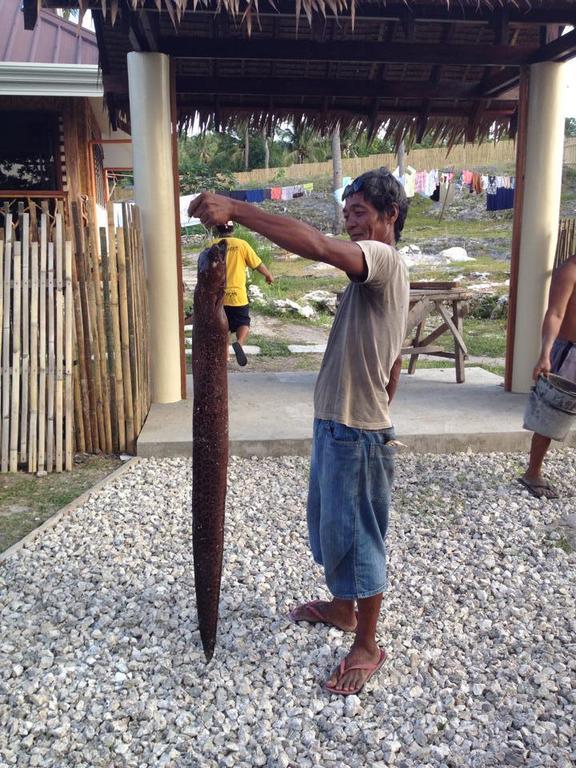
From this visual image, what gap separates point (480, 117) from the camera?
25.1ft

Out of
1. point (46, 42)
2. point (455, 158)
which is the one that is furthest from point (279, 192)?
point (46, 42)

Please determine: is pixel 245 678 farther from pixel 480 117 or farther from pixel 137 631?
pixel 480 117

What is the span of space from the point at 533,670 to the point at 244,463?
271 centimetres

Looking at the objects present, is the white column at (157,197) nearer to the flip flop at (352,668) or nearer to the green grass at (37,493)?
the green grass at (37,493)

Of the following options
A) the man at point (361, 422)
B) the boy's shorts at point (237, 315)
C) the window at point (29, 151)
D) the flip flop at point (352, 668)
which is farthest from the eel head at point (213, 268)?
the window at point (29, 151)

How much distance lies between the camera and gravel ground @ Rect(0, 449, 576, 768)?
7.22ft

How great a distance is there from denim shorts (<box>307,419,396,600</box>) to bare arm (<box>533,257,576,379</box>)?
2104 millimetres

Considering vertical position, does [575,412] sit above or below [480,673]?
above

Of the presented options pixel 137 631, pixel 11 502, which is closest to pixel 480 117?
pixel 11 502

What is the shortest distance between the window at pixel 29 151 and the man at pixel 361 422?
24.8ft

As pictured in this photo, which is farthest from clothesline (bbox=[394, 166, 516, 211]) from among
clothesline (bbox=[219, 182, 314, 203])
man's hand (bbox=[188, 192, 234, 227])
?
man's hand (bbox=[188, 192, 234, 227])

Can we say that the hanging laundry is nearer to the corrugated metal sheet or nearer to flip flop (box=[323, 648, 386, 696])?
the corrugated metal sheet

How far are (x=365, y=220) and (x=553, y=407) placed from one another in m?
2.46

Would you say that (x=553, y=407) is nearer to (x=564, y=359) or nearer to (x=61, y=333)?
(x=564, y=359)
